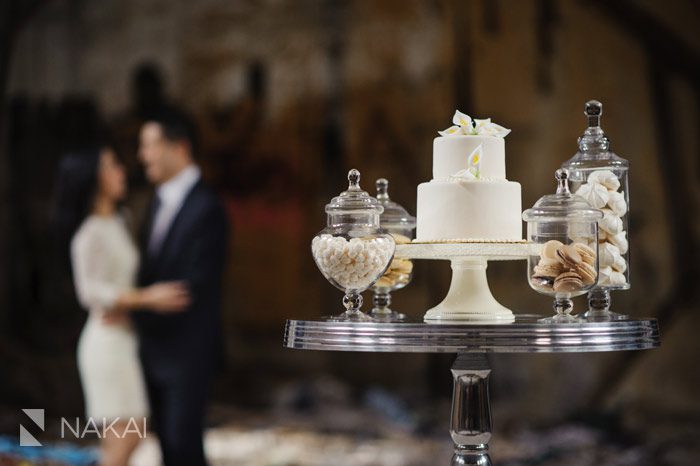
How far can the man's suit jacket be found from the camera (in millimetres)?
6555

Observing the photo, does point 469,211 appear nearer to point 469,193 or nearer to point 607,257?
point 469,193

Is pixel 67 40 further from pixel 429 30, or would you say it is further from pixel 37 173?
pixel 429 30

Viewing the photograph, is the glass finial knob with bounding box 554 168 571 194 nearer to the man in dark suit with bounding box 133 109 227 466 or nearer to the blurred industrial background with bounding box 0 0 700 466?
the man in dark suit with bounding box 133 109 227 466

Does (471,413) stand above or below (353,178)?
below

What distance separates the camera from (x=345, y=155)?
32.6 ft

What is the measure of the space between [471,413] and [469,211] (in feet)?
2.12

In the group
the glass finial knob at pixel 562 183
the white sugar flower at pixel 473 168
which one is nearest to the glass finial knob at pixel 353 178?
the white sugar flower at pixel 473 168

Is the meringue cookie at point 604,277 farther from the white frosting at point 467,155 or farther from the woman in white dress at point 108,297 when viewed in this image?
the woman in white dress at point 108,297

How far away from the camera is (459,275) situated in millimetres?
3545

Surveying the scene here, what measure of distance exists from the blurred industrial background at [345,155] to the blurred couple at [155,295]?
1.97 meters

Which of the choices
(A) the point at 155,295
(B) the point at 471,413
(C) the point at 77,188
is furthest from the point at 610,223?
(C) the point at 77,188

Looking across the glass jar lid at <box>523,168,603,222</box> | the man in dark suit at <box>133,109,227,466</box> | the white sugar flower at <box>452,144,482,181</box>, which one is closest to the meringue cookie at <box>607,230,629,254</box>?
the glass jar lid at <box>523,168,603,222</box>

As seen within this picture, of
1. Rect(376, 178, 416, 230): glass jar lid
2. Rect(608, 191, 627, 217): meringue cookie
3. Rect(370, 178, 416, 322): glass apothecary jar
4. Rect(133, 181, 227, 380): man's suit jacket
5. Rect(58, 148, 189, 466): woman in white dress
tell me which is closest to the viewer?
Rect(608, 191, 627, 217): meringue cookie

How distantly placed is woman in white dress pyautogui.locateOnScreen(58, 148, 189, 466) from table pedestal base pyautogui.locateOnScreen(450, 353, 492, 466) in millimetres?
3218
